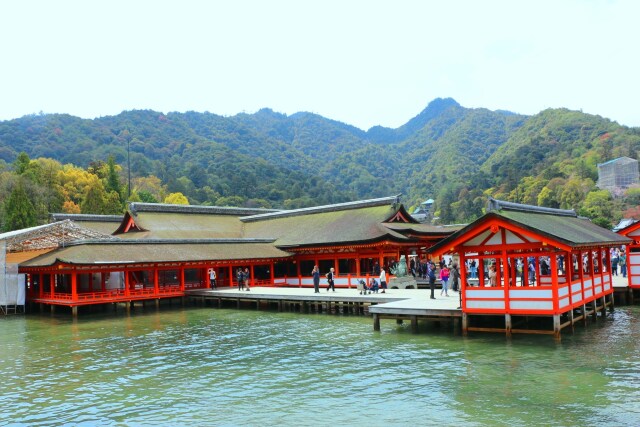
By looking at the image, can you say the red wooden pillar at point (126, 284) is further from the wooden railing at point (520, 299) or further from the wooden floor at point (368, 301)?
the wooden railing at point (520, 299)

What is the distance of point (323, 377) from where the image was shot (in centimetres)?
1499

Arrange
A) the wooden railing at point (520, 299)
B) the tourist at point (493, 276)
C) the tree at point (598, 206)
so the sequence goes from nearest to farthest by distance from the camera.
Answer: the wooden railing at point (520, 299) → the tourist at point (493, 276) → the tree at point (598, 206)

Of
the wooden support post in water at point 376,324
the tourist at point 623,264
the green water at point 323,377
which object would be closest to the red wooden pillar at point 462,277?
the green water at point 323,377

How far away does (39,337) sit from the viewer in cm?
2344

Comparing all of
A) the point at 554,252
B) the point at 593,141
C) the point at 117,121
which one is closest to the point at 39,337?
the point at 554,252

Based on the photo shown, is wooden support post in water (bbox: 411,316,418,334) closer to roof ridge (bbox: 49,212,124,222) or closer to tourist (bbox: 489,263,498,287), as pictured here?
tourist (bbox: 489,263,498,287)

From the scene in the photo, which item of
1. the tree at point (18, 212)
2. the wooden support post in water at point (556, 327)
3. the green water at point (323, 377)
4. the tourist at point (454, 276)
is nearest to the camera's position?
the green water at point (323, 377)

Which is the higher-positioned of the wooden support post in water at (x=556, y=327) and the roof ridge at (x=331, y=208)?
the roof ridge at (x=331, y=208)

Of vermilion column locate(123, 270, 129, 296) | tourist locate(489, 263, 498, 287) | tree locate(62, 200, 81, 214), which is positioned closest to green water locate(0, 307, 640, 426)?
tourist locate(489, 263, 498, 287)

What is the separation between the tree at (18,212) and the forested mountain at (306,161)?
70 centimetres

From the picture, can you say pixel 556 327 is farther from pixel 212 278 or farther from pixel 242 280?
pixel 212 278

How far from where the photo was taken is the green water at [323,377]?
11.8 metres

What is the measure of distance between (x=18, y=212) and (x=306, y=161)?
10656 centimetres

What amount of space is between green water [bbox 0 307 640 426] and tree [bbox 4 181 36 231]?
123ft
